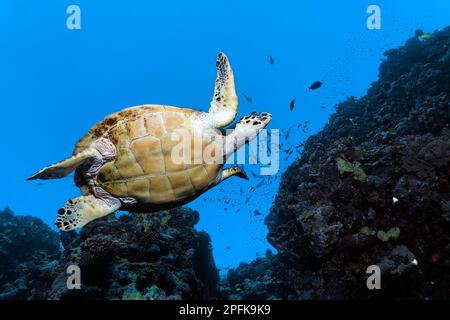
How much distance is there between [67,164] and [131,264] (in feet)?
10.6

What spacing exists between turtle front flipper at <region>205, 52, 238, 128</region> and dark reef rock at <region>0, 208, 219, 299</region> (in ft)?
11.6

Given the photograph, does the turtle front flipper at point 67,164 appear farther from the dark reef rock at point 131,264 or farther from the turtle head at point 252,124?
the dark reef rock at point 131,264

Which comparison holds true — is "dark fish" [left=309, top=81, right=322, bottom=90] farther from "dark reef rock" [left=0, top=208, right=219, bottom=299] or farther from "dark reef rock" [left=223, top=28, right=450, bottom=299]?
"dark reef rock" [left=0, top=208, right=219, bottom=299]

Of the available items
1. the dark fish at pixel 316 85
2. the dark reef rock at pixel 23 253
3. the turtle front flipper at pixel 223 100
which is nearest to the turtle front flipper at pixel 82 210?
the turtle front flipper at pixel 223 100

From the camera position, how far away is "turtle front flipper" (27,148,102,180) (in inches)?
150

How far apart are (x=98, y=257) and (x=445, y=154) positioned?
25.8 ft

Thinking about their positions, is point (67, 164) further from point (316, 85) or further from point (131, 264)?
point (316, 85)

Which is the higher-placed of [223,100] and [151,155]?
[223,100]

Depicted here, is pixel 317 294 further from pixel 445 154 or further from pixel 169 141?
pixel 169 141

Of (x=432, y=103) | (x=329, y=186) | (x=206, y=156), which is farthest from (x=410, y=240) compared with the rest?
(x=432, y=103)

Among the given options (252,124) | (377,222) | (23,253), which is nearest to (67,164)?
(252,124)

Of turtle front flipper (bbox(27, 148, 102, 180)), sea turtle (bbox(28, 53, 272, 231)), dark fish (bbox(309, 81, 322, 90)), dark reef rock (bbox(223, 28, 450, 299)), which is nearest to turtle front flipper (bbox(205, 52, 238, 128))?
sea turtle (bbox(28, 53, 272, 231))

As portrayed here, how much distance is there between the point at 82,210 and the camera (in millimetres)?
4395

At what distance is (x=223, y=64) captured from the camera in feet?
15.1
